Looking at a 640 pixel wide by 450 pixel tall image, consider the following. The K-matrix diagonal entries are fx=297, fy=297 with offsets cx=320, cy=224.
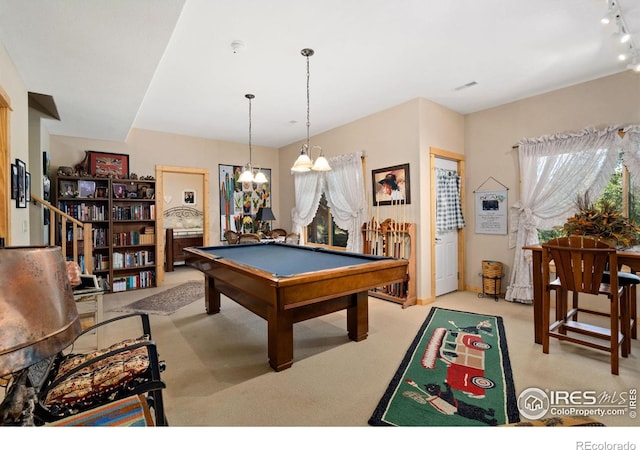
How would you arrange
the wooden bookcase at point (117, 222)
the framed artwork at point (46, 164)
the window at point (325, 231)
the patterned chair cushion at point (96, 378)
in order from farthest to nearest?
the window at point (325, 231)
the wooden bookcase at point (117, 222)
the framed artwork at point (46, 164)
the patterned chair cushion at point (96, 378)

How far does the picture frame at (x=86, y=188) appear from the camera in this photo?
4.70 meters

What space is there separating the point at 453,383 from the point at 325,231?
3.99 m

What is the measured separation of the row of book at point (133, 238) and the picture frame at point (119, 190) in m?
0.64

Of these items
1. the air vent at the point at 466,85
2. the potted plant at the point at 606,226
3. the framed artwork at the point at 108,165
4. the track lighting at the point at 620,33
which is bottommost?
the potted plant at the point at 606,226

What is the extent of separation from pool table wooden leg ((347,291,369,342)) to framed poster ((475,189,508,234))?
2654 millimetres

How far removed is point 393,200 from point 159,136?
4.37 m

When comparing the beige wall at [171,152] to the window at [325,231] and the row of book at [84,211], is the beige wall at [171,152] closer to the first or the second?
the row of book at [84,211]

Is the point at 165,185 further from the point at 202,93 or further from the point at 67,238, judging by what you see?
the point at 202,93

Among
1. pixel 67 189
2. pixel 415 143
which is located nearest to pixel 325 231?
pixel 415 143

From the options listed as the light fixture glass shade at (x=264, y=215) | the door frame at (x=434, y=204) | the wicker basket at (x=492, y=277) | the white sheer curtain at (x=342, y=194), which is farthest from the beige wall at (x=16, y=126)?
the wicker basket at (x=492, y=277)

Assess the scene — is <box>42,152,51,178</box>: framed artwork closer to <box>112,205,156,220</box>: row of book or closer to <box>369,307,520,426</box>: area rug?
<box>112,205,156,220</box>: row of book

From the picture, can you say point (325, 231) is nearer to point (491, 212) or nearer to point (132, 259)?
point (491, 212)

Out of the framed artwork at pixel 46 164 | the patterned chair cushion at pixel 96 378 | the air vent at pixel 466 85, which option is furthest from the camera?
the framed artwork at pixel 46 164

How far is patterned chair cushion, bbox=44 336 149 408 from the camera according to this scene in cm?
135
